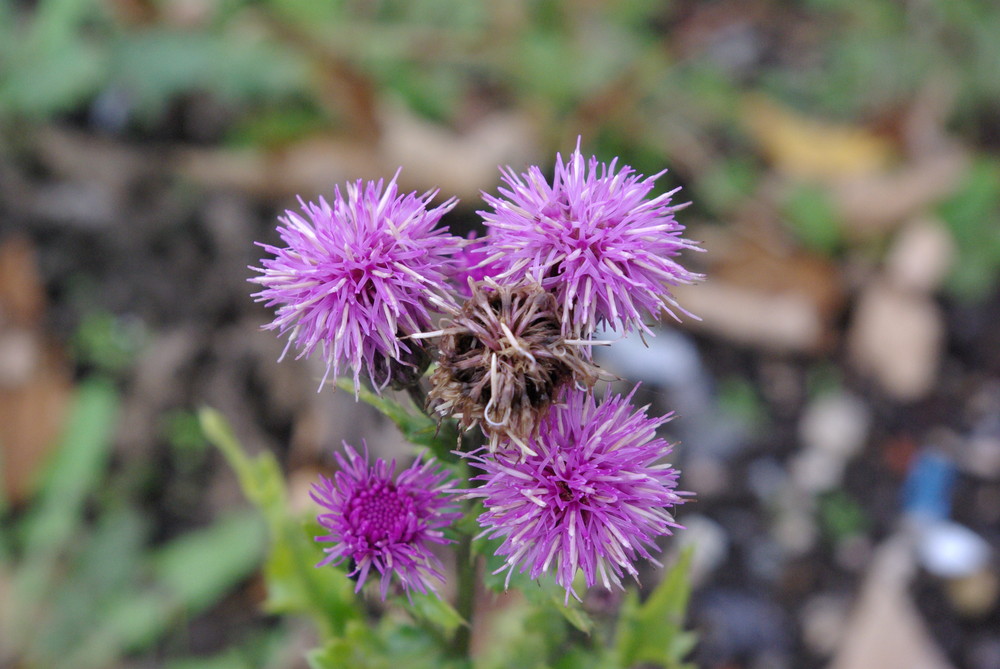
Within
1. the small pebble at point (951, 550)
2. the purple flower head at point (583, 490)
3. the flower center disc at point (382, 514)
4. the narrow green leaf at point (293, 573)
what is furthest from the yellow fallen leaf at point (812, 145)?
the flower center disc at point (382, 514)

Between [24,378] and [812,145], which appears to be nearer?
[24,378]

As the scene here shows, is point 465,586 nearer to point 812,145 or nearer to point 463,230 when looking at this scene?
point 463,230

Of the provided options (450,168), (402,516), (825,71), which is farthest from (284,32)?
(402,516)

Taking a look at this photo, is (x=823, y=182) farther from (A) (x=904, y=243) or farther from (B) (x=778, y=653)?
(B) (x=778, y=653)

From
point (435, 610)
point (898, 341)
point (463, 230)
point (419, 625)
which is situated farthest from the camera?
point (463, 230)

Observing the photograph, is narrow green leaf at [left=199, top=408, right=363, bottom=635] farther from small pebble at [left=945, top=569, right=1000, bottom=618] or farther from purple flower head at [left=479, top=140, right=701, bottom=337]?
small pebble at [left=945, top=569, right=1000, bottom=618]

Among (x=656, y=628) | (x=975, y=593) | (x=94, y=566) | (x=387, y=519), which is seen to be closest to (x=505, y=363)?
(x=387, y=519)

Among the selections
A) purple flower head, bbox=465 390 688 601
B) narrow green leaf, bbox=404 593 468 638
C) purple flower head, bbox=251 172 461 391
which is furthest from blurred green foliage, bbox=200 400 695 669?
purple flower head, bbox=251 172 461 391
